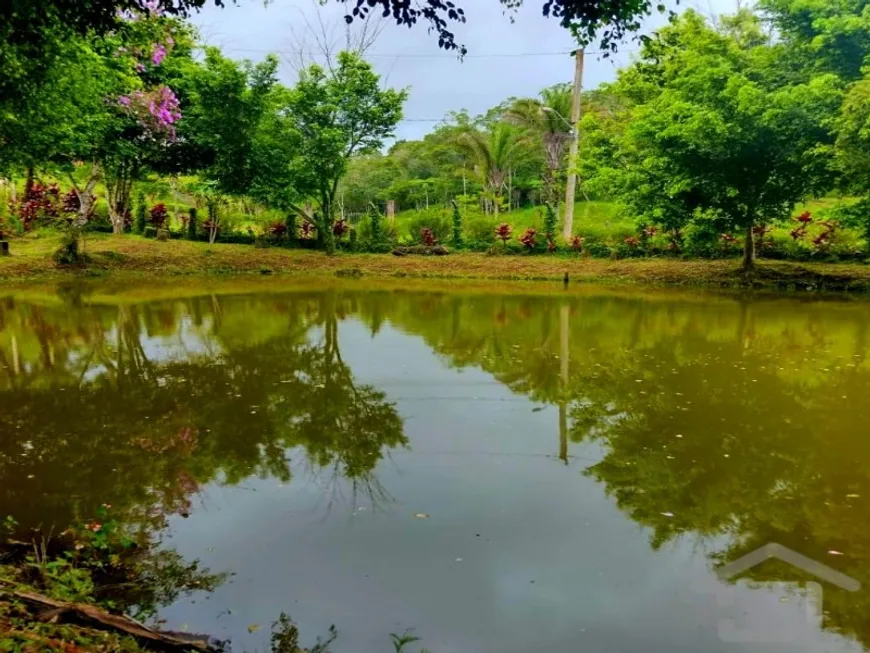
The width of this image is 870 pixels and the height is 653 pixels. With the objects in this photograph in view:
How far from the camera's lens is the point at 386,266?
864 inches

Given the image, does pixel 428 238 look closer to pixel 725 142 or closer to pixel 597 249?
pixel 597 249

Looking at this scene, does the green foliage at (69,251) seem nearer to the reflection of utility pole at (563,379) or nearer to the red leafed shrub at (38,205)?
the red leafed shrub at (38,205)

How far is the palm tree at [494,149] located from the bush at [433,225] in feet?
16.9

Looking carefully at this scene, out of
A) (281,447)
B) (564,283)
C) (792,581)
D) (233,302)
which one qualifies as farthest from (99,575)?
(564,283)

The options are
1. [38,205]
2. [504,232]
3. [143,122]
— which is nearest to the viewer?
[143,122]

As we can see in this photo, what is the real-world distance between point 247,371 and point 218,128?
1531 cm

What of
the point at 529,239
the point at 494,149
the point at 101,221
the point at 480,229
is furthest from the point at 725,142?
the point at 101,221

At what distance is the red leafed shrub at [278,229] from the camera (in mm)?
24984

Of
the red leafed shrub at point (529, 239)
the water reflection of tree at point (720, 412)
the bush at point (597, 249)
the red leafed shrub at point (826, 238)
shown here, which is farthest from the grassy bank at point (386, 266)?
the water reflection of tree at point (720, 412)

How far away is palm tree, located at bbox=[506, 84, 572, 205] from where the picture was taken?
2605 cm

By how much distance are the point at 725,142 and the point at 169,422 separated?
47.2 ft

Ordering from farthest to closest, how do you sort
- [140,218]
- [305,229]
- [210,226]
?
[305,229] → [140,218] → [210,226]

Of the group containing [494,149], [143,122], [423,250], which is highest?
[494,149]

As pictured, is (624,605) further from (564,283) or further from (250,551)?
(564,283)
